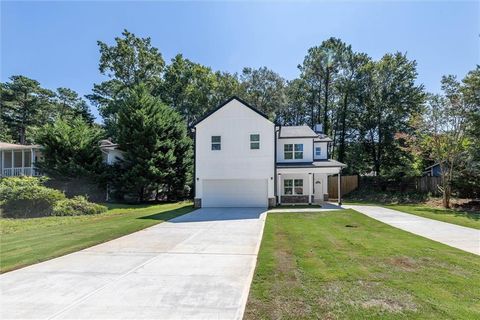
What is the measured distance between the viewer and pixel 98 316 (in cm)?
390

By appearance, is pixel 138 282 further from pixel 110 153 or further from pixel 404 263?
pixel 110 153

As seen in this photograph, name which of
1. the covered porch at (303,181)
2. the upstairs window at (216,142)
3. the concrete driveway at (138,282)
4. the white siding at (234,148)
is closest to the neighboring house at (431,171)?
the covered porch at (303,181)

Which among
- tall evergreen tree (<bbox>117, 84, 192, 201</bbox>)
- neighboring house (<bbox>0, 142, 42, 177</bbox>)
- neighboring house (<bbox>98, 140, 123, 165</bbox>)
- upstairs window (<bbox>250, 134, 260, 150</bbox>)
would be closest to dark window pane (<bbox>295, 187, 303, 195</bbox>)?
upstairs window (<bbox>250, 134, 260, 150</bbox>)

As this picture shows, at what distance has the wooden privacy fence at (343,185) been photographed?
28.0m

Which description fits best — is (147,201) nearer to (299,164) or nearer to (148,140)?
(148,140)

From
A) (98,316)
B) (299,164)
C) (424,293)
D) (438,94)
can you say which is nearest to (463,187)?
(438,94)

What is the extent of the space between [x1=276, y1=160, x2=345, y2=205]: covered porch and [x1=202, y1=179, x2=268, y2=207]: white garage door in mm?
1691

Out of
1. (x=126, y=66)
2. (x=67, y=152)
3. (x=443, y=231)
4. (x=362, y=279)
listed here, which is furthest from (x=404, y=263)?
(x=126, y=66)

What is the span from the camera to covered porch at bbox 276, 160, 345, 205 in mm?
19906

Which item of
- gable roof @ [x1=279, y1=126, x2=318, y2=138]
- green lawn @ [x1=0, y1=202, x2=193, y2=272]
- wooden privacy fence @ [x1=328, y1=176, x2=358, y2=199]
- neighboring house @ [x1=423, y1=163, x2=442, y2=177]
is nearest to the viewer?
green lawn @ [x1=0, y1=202, x2=193, y2=272]

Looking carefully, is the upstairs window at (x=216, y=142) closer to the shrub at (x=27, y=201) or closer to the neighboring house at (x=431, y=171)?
the shrub at (x=27, y=201)

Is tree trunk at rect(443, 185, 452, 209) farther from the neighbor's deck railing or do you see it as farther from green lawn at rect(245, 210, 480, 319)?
the neighbor's deck railing

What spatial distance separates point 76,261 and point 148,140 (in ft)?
55.8

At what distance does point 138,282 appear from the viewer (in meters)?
5.24
